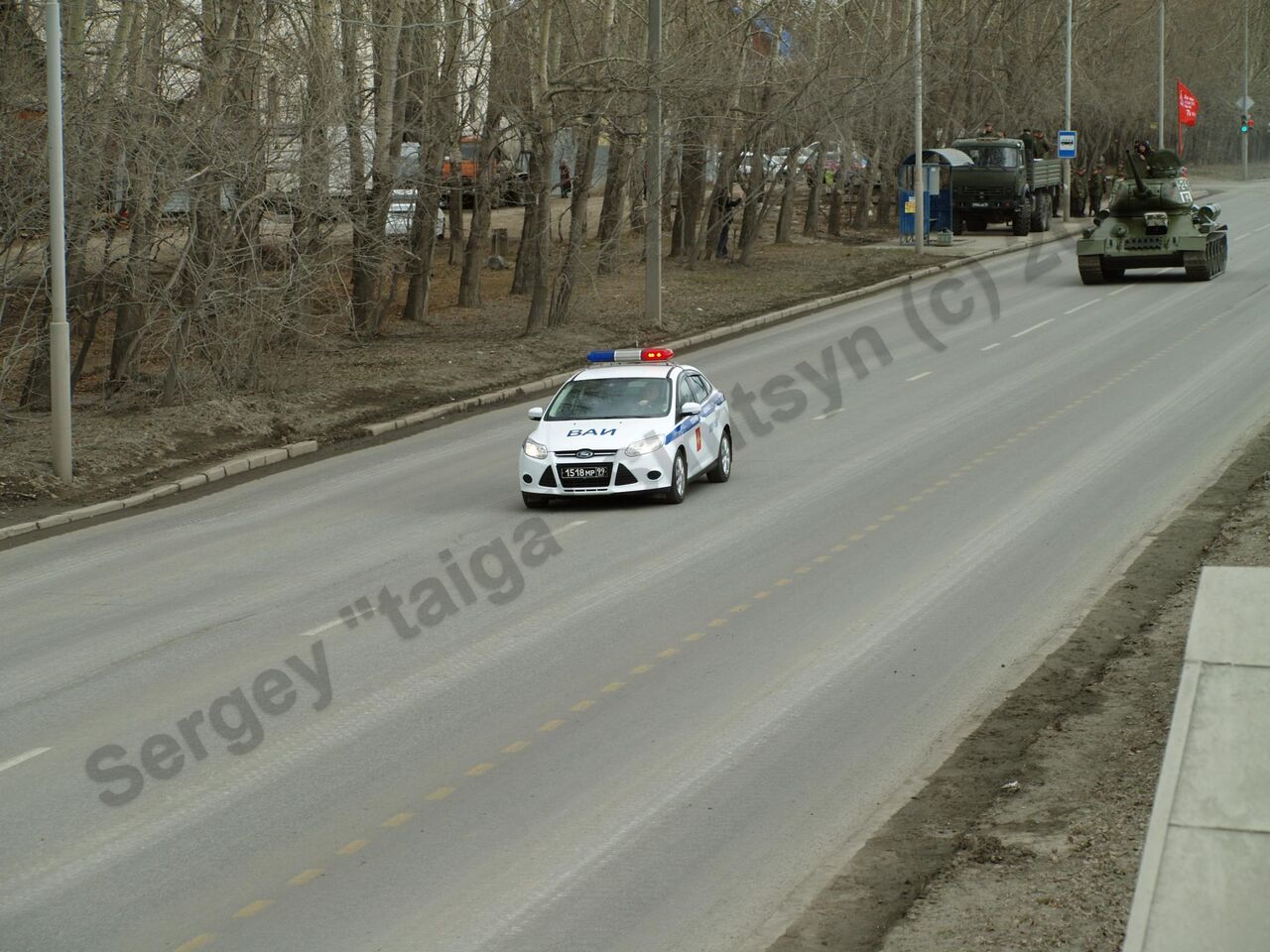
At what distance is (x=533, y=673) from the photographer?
12039mm

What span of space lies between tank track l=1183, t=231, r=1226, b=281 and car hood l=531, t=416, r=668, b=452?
77.6 feet

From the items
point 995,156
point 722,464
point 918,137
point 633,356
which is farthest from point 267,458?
point 995,156

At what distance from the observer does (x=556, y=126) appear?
3030 cm

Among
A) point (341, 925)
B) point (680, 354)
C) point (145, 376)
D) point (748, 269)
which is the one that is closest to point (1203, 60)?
point (748, 269)

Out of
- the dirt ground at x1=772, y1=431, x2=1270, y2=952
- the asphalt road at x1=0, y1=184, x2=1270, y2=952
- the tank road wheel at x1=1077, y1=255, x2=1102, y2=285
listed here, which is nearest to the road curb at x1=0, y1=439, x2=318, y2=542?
the asphalt road at x1=0, y1=184, x2=1270, y2=952

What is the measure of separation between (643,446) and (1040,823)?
33.5 ft

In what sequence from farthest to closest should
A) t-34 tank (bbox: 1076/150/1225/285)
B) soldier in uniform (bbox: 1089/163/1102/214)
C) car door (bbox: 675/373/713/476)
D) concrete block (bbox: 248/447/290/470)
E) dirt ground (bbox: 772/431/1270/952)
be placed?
soldier in uniform (bbox: 1089/163/1102/214) < t-34 tank (bbox: 1076/150/1225/285) < concrete block (bbox: 248/447/290/470) < car door (bbox: 675/373/713/476) < dirt ground (bbox: 772/431/1270/952)

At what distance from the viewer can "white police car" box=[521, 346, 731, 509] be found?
18.4 meters

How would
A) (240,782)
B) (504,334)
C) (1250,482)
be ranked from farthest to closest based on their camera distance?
(504,334), (1250,482), (240,782)

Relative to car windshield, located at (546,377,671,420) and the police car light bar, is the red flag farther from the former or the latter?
car windshield, located at (546,377,671,420)

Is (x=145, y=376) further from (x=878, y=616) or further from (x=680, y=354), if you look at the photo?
(x=878, y=616)

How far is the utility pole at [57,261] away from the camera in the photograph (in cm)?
1958

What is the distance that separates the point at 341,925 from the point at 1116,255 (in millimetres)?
34220

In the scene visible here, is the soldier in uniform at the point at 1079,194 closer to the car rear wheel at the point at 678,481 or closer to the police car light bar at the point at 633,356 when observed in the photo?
the police car light bar at the point at 633,356
